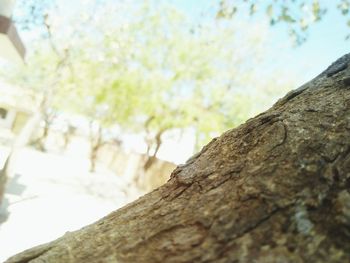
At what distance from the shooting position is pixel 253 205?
1270mm

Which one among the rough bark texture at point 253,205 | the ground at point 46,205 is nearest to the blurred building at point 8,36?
the ground at point 46,205

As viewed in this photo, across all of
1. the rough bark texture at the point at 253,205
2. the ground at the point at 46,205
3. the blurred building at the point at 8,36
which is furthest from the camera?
the ground at the point at 46,205

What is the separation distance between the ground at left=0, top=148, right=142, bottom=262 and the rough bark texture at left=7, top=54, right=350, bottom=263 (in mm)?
8016

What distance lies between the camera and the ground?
422 inches

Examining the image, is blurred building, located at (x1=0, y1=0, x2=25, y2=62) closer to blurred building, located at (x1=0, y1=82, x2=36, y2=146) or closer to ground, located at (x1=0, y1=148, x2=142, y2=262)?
ground, located at (x1=0, y1=148, x2=142, y2=262)

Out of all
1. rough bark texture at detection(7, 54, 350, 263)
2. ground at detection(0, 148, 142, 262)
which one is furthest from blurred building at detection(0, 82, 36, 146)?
rough bark texture at detection(7, 54, 350, 263)

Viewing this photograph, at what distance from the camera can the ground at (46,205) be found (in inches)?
422

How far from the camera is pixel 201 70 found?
21.9 meters

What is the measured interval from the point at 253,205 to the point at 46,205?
48.7ft

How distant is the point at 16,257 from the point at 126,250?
52cm

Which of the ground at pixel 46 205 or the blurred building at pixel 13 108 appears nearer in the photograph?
the ground at pixel 46 205

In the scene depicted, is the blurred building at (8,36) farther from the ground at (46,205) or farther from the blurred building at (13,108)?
the blurred building at (13,108)

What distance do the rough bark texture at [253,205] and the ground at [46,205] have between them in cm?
802

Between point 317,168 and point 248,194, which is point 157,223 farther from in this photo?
point 317,168
